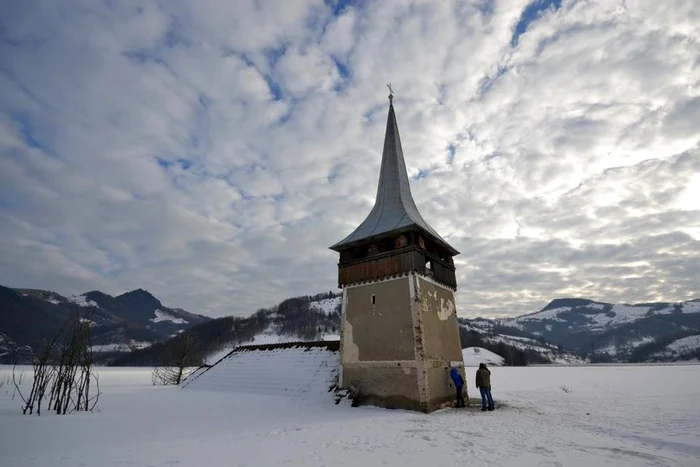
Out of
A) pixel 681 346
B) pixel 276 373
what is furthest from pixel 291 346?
pixel 681 346

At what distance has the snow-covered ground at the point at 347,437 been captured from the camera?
744 cm

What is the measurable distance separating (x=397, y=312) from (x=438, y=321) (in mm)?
2502

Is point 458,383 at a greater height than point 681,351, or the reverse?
point 458,383

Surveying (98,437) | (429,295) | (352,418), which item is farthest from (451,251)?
(98,437)

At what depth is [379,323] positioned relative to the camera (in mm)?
16594

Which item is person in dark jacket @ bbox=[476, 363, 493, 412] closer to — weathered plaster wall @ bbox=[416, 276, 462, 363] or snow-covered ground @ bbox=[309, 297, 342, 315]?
weathered plaster wall @ bbox=[416, 276, 462, 363]

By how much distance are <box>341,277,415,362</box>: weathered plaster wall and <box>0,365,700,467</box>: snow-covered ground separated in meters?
2.37

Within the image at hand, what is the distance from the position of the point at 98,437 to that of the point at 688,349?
218912mm

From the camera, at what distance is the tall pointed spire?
1797cm

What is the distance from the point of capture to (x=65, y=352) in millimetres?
14414

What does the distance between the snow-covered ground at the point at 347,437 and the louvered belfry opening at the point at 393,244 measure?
614cm

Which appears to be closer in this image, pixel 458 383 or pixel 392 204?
pixel 458 383

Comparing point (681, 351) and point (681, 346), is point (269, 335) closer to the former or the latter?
point (681, 351)

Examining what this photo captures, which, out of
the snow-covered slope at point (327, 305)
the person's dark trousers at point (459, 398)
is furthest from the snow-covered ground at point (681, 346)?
the person's dark trousers at point (459, 398)
